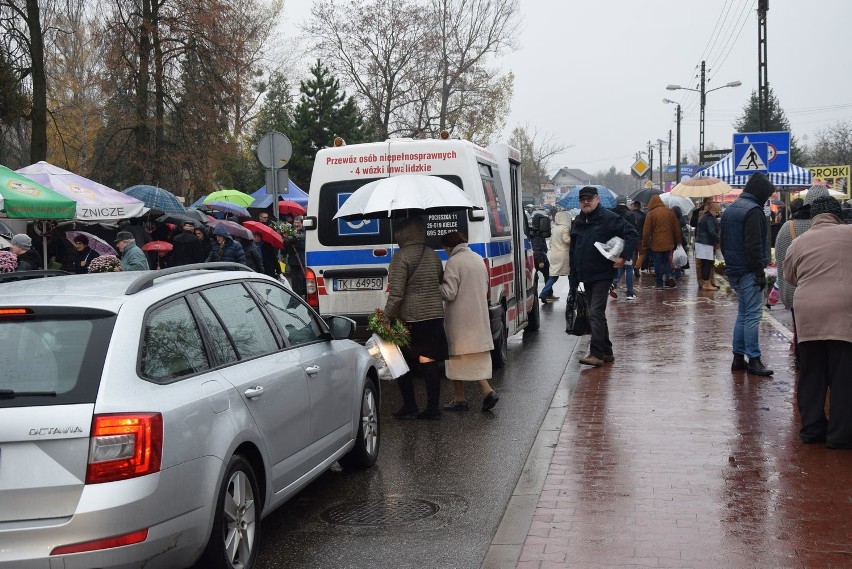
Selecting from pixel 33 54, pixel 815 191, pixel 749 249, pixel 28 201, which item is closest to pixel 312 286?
pixel 28 201

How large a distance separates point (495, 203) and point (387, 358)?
373 centimetres

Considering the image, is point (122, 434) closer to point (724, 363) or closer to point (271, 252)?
point (724, 363)

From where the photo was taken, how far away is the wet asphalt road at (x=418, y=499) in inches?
218

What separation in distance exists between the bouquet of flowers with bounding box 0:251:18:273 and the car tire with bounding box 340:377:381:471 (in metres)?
6.27

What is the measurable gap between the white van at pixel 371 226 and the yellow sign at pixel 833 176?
31.2 metres

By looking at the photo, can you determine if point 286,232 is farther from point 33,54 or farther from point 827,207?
point 827,207

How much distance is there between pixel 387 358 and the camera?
8656mm

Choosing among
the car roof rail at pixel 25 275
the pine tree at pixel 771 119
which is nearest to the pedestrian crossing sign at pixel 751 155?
the car roof rail at pixel 25 275

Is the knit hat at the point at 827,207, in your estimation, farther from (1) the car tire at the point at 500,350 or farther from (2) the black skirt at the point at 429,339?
(1) the car tire at the point at 500,350

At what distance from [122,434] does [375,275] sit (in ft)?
22.3

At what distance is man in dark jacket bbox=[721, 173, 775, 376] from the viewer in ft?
33.1

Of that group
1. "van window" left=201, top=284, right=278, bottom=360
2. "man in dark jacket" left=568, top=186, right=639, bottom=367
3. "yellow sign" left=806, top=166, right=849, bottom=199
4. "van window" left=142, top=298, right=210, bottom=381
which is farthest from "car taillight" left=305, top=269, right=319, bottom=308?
"yellow sign" left=806, top=166, right=849, bottom=199

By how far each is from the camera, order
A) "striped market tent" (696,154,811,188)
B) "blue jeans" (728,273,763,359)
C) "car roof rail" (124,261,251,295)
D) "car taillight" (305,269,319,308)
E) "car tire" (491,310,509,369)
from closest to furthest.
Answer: "car roof rail" (124,261,251,295) < "blue jeans" (728,273,763,359) < "car taillight" (305,269,319,308) < "car tire" (491,310,509,369) < "striped market tent" (696,154,811,188)

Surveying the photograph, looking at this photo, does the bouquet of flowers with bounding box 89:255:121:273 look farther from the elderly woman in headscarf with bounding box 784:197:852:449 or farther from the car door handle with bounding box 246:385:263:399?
the elderly woman in headscarf with bounding box 784:197:852:449
